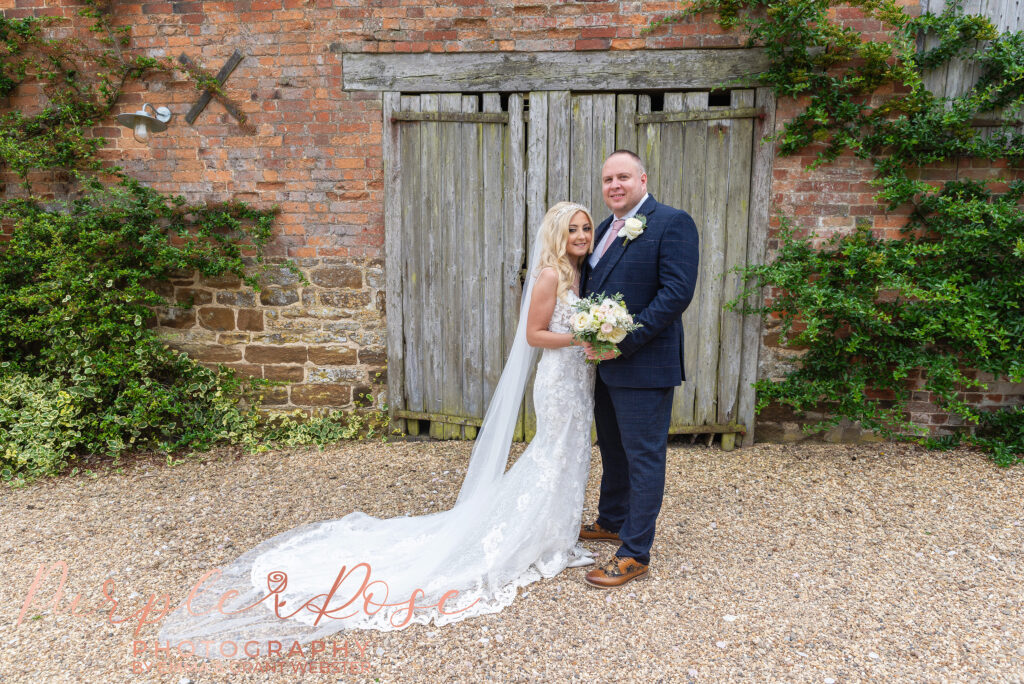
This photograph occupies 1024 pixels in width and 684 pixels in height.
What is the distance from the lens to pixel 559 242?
2.96m

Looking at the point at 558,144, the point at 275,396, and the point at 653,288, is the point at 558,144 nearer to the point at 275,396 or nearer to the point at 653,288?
the point at 653,288

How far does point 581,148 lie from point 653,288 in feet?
6.37

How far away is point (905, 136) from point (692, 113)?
4.62 feet

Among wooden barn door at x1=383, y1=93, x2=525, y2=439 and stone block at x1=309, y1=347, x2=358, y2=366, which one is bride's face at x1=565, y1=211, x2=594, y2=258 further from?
stone block at x1=309, y1=347, x2=358, y2=366

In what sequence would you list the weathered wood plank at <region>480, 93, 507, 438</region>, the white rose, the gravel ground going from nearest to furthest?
1. the gravel ground
2. the white rose
3. the weathered wood plank at <region>480, 93, 507, 438</region>

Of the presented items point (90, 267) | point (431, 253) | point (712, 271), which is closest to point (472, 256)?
point (431, 253)

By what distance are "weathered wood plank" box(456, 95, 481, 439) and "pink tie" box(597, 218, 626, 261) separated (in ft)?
5.62

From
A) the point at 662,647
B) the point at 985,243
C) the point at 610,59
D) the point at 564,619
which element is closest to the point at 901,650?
the point at 662,647

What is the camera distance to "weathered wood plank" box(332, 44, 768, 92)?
430cm

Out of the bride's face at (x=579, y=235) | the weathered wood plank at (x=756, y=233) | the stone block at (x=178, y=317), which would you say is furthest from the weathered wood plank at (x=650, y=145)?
the stone block at (x=178, y=317)

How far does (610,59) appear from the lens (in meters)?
4.36

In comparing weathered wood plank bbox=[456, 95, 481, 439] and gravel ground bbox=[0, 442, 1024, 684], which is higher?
weathered wood plank bbox=[456, 95, 481, 439]

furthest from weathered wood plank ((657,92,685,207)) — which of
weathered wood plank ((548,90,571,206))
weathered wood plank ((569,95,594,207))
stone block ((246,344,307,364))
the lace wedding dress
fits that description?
stone block ((246,344,307,364))

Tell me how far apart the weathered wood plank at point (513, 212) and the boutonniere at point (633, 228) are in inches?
70.5
